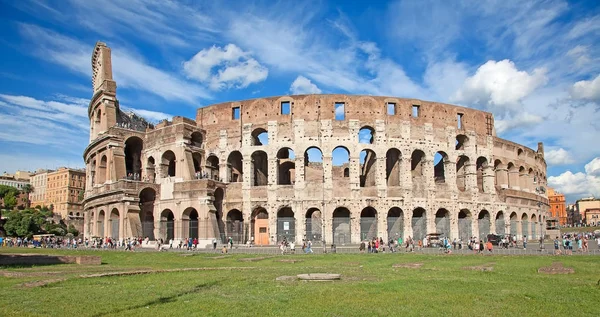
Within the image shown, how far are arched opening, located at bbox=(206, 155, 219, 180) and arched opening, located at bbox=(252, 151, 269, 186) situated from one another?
10.9 ft

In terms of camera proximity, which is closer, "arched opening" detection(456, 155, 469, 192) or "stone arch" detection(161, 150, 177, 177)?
"stone arch" detection(161, 150, 177, 177)

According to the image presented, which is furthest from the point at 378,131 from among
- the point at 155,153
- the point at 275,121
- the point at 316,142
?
the point at 155,153

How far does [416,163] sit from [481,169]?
6.81 m

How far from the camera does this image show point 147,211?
4319cm

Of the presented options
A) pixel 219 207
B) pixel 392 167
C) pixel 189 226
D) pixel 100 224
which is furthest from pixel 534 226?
pixel 100 224

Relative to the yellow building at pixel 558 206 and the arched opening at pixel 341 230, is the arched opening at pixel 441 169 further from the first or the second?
the yellow building at pixel 558 206

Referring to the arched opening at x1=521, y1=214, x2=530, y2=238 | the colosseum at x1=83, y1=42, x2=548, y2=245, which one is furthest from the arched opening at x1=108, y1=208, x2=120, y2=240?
the arched opening at x1=521, y1=214, x2=530, y2=238

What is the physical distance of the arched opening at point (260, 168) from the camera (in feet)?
141

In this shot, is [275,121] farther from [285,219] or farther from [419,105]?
[419,105]

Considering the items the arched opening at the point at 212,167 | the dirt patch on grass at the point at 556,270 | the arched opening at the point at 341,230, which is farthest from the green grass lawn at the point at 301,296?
the arched opening at the point at 212,167

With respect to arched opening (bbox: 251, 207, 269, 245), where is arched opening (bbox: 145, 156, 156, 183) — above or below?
above

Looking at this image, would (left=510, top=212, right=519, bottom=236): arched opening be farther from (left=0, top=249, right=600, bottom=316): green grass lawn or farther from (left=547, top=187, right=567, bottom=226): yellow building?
(left=547, top=187, right=567, bottom=226): yellow building

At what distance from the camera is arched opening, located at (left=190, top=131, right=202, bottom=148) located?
140 feet

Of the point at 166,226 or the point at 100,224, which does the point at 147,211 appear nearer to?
the point at 166,226
